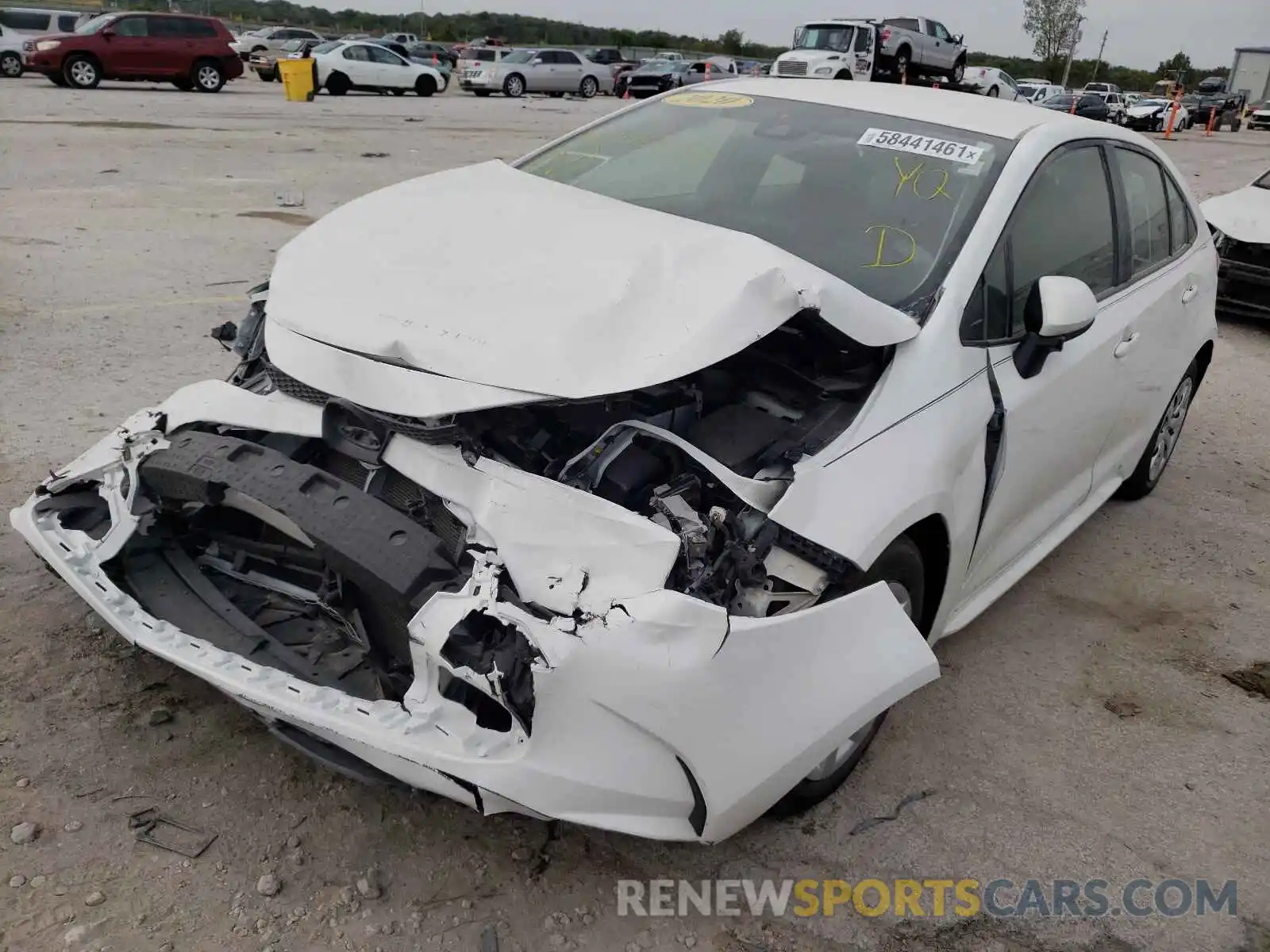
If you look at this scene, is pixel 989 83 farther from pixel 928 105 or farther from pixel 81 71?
pixel 928 105

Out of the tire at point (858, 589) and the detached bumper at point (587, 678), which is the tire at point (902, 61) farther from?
the detached bumper at point (587, 678)

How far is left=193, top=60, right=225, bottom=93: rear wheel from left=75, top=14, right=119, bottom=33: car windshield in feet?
6.03

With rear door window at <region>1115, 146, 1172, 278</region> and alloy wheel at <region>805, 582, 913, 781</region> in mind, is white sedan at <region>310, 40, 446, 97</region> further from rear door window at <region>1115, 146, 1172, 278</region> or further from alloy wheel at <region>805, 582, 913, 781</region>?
alloy wheel at <region>805, 582, 913, 781</region>

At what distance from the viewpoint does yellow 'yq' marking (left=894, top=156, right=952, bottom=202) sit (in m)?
3.08

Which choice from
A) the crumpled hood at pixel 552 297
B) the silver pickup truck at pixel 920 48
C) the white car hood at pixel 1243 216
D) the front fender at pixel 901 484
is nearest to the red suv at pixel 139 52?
the silver pickup truck at pixel 920 48

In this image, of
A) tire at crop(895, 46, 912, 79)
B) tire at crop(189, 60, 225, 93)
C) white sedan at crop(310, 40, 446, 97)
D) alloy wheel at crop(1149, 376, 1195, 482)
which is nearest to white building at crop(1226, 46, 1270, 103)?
tire at crop(895, 46, 912, 79)

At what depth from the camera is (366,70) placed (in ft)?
84.4

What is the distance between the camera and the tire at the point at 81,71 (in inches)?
817

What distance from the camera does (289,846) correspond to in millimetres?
2355

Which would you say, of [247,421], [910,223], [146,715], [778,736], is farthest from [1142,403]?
[146,715]

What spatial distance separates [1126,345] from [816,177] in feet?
4.38

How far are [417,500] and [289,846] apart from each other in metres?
0.90

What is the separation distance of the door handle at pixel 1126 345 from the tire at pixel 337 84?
25.9m

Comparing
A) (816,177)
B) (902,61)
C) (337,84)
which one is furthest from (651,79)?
(816,177)
